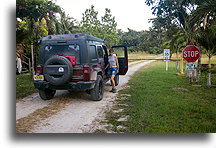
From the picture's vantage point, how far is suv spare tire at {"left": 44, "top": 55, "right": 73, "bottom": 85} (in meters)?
4.94

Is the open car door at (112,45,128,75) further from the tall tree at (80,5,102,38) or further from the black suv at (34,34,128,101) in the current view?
the black suv at (34,34,128,101)

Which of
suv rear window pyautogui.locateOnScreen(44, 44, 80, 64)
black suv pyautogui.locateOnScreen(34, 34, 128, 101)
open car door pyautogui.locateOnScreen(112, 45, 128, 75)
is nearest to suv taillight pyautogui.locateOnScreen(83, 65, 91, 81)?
black suv pyautogui.locateOnScreen(34, 34, 128, 101)

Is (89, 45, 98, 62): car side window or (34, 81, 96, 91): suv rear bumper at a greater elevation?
(89, 45, 98, 62): car side window

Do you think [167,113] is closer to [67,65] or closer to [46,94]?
[67,65]

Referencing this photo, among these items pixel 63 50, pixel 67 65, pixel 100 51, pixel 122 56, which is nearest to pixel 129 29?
pixel 100 51

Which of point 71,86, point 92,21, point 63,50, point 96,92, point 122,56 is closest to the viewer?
point 71,86

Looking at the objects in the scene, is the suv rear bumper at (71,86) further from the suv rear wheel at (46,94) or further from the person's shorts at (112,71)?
the person's shorts at (112,71)

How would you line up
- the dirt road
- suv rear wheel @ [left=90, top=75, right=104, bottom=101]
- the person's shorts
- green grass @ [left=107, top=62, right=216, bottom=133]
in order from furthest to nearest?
the person's shorts, suv rear wheel @ [left=90, top=75, right=104, bottom=101], the dirt road, green grass @ [left=107, top=62, right=216, bottom=133]

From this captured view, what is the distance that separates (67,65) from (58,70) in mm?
259

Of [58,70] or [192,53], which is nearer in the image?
[58,70]

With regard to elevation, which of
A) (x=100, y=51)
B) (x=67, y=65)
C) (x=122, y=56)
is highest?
(x=100, y=51)

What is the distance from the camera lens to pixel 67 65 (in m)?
4.93

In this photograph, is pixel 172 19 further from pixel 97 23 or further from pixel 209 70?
pixel 97 23

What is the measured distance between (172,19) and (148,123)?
4.89 metres
